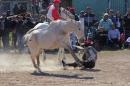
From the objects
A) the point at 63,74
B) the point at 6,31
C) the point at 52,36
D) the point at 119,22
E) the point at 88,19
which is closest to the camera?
the point at 63,74

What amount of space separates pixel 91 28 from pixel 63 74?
971 cm

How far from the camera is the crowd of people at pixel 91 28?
70.4 feet

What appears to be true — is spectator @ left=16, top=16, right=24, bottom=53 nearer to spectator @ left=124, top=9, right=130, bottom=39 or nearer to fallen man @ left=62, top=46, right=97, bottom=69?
spectator @ left=124, top=9, right=130, bottom=39

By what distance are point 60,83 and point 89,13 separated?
11.6 metres

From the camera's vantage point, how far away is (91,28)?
2248 centimetres

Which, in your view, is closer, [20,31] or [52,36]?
[52,36]

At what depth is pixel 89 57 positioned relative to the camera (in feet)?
46.9

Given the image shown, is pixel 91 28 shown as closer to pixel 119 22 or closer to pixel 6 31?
pixel 119 22

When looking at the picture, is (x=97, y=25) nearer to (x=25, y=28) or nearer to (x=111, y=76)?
(x=25, y=28)

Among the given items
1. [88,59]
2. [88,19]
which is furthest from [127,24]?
[88,59]

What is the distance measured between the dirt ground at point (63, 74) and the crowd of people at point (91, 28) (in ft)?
14.2

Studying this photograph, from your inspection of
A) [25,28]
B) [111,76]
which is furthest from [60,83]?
[25,28]

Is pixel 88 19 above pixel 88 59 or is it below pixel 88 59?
below

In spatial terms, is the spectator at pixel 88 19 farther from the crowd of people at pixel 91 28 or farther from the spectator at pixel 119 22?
the spectator at pixel 119 22
